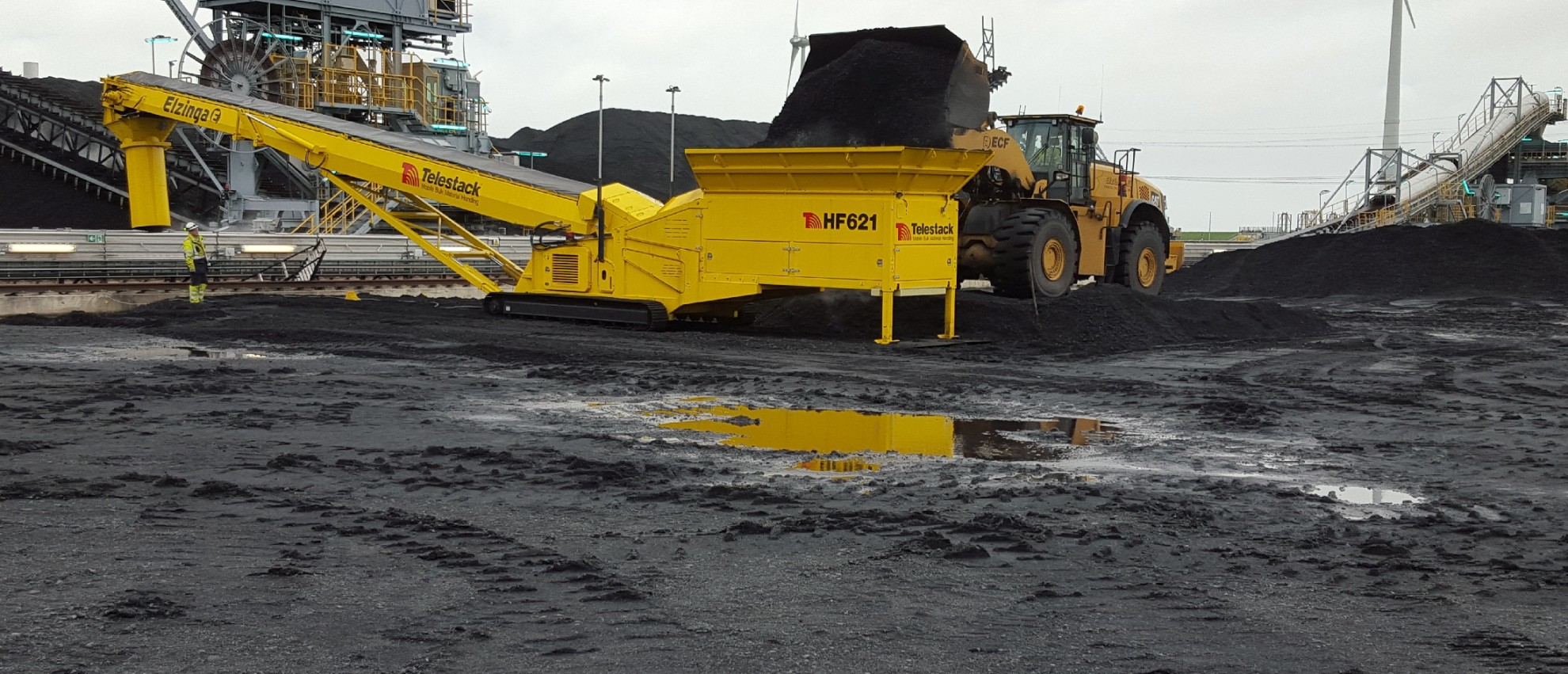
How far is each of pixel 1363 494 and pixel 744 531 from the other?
3.49 meters

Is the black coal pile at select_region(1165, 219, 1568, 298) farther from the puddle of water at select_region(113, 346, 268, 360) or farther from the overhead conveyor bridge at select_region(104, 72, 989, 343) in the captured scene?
the puddle of water at select_region(113, 346, 268, 360)

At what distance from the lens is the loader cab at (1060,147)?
1886 cm

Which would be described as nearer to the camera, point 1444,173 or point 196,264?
point 196,264

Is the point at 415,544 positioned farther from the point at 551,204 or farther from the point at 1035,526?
the point at 551,204

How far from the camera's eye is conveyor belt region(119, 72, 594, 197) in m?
18.1

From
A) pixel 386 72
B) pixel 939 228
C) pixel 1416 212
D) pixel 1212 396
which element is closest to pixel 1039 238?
pixel 939 228

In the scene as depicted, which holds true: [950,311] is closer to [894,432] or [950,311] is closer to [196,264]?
[894,432]

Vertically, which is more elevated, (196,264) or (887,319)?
(196,264)

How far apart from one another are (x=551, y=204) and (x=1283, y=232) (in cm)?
4391

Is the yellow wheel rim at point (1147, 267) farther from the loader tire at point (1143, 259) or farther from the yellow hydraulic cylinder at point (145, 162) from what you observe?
the yellow hydraulic cylinder at point (145, 162)

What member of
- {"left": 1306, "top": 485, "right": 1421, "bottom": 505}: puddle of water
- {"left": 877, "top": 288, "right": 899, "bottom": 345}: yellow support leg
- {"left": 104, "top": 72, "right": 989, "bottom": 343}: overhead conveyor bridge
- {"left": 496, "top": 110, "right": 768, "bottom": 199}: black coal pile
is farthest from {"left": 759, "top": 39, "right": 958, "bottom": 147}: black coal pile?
{"left": 496, "top": 110, "right": 768, "bottom": 199}: black coal pile

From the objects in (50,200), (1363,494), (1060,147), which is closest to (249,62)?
(50,200)

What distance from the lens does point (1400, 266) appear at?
33.8 meters

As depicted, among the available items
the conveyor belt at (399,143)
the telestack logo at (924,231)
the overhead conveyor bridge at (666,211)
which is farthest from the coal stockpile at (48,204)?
the telestack logo at (924,231)
